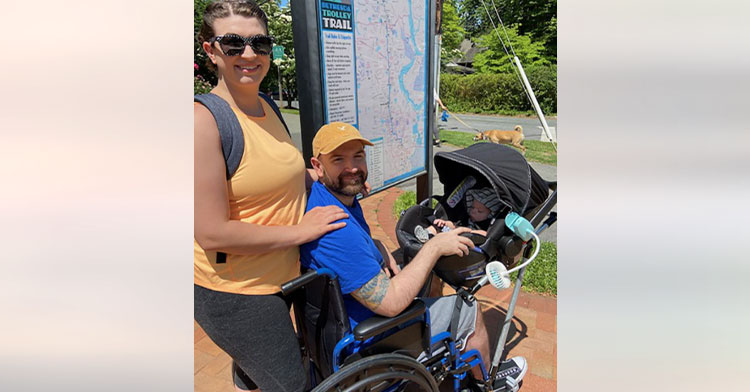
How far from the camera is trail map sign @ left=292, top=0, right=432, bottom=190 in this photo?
2287 millimetres

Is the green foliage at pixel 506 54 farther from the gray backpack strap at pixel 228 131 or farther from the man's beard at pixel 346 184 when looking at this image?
the gray backpack strap at pixel 228 131

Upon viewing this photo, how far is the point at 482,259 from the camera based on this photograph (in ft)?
6.95

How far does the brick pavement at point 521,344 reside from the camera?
2.48 m

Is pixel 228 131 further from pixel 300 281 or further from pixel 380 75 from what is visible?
pixel 380 75

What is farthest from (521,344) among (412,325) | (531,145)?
(531,145)

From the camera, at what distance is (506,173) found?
237 centimetres

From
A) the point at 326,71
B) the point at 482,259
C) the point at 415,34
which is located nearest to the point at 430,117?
the point at 415,34

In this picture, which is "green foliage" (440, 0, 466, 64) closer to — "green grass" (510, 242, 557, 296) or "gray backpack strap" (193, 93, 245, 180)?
"green grass" (510, 242, 557, 296)

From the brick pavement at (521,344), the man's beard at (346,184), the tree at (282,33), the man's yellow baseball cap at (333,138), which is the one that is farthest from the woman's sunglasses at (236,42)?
the tree at (282,33)

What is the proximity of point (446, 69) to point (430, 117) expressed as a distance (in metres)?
27.9

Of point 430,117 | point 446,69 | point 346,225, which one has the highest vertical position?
point 446,69

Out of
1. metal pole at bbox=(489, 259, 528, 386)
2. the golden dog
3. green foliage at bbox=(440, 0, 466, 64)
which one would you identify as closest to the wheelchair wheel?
metal pole at bbox=(489, 259, 528, 386)

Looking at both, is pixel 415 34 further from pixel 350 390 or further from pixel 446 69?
pixel 446 69

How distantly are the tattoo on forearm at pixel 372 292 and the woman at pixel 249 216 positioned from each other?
25 cm
